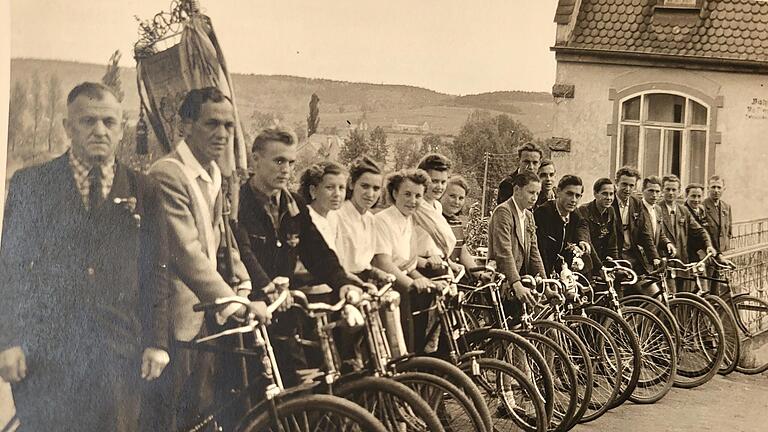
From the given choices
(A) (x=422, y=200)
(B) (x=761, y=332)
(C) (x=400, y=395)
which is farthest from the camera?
(B) (x=761, y=332)

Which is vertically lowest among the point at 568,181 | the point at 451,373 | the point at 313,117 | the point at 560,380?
the point at 560,380

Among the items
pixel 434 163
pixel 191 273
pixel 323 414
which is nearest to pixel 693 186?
pixel 434 163

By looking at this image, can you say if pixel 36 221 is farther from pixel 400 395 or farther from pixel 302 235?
pixel 400 395

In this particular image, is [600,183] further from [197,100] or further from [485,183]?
[197,100]

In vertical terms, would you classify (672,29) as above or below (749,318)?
above

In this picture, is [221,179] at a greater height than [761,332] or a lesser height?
greater

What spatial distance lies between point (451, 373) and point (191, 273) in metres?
1.22

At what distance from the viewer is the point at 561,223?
5426mm

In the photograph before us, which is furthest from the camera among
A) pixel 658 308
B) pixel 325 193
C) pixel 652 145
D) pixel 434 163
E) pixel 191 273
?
pixel 658 308

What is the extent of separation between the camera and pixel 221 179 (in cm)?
429

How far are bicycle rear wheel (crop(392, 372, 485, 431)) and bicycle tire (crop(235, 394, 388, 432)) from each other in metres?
0.31

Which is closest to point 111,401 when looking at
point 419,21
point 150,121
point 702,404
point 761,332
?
point 150,121

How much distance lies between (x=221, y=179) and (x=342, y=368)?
916 millimetres

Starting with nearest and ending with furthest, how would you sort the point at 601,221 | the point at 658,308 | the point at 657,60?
the point at 657,60, the point at 601,221, the point at 658,308
